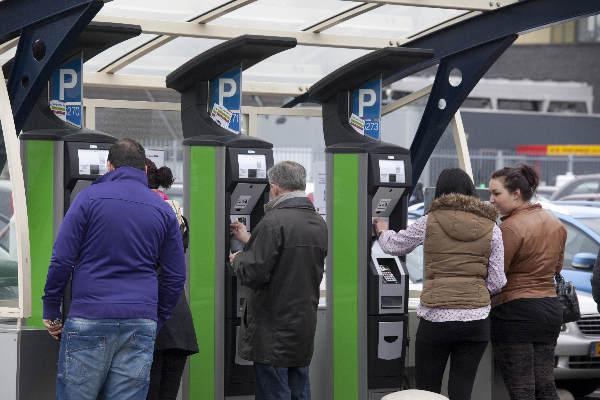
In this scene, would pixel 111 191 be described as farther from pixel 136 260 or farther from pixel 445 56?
pixel 445 56

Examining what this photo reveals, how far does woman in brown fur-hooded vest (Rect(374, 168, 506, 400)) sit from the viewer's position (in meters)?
6.09

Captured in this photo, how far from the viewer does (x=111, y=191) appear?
498 cm

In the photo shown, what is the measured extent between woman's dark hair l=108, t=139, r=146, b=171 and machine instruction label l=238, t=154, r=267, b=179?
5.33ft

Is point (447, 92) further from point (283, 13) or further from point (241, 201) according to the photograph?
point (241, 201)

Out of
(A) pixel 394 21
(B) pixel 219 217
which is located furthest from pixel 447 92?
(B) pixel 219 217

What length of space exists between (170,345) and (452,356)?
5.52 feet

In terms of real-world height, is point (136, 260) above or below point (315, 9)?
below

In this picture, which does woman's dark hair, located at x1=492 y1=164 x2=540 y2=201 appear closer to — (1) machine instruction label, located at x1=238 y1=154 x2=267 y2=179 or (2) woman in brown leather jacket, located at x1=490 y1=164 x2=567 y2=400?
(2) woman in brown leather jacket, located at x1=490 y1=164 x2=567 y2=400

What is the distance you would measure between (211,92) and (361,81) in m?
1.04

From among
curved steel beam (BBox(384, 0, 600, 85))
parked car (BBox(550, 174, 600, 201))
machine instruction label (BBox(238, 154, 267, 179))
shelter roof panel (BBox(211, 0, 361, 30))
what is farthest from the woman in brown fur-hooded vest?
parked car (BBox(550, 174, 600, 201))

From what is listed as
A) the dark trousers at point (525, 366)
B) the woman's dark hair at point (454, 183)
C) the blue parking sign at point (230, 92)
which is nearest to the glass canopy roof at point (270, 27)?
the blue parking sign at point (230, 92)

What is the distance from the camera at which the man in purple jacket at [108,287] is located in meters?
4.90

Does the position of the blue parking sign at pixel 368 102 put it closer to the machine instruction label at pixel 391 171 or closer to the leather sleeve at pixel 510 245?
the machine instruction label at pixel 391 171

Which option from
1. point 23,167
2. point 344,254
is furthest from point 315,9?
point 23,167
